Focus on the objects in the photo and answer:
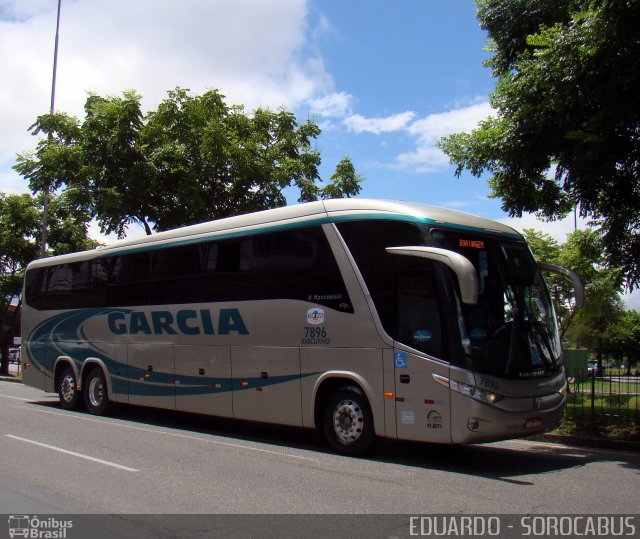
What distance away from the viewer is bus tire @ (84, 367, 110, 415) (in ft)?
47.1

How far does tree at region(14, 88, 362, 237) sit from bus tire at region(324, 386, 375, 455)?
10155mm

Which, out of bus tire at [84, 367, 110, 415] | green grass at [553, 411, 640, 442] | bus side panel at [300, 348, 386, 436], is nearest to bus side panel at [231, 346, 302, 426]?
bus side panel at [300, 348, 386, 436]

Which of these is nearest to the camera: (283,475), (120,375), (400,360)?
(283,475)

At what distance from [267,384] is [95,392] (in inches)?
242

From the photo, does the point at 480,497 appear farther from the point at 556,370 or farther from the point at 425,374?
the point at 556,370

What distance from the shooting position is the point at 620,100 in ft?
29.6

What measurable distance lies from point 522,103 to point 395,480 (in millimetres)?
6225

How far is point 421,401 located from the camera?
8.39m

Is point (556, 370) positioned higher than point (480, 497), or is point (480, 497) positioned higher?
point (556, 370)

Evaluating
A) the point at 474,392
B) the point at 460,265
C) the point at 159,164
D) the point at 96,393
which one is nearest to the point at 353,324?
the point at 474,392

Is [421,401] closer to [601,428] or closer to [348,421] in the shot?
[348,421]

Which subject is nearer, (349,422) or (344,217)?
(349,422)

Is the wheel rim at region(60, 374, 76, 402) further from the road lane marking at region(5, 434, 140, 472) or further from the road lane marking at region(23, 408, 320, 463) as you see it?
the road lane marking at region(5, 434, 140, 472)

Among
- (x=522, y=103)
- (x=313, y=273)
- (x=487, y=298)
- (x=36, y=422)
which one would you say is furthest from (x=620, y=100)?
(x=36, y=422)
